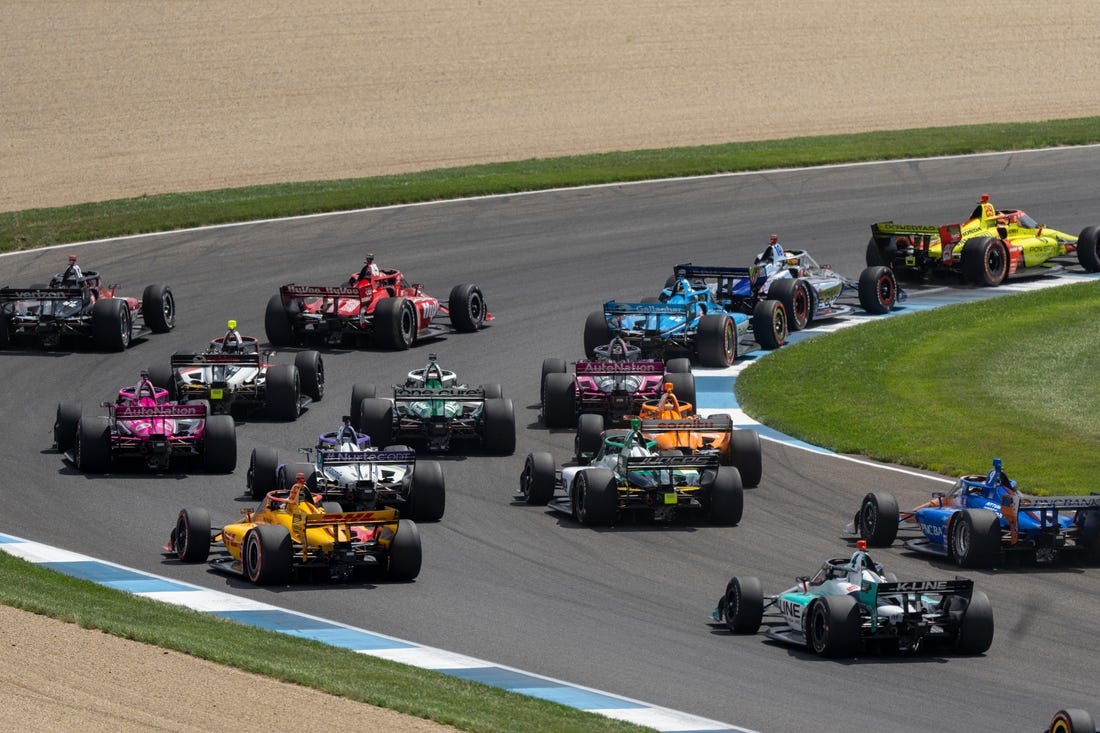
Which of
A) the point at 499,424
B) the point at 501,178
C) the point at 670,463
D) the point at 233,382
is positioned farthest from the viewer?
the point at 501,178

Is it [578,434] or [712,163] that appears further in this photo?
[712,163]

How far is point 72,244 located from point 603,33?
105ft

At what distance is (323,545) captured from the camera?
72.8 feet

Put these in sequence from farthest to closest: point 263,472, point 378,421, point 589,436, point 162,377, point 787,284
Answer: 1. point 787,284
2. point 162,377
3. point 378,421
4. point 589,436
5. point 263,472

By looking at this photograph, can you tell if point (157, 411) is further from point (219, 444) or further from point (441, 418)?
point (441, 418)

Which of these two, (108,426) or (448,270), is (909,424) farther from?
(448,270)

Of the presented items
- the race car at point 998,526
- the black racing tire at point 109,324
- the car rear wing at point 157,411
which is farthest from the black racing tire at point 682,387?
the black racing tire at point 109,324

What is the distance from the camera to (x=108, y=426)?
92.7 ft

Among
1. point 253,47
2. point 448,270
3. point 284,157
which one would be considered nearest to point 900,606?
point 448,270

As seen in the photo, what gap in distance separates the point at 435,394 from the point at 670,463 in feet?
18.3

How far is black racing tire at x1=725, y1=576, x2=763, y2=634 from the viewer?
2023 centimetres

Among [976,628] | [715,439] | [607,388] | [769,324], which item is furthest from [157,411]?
[769,324]

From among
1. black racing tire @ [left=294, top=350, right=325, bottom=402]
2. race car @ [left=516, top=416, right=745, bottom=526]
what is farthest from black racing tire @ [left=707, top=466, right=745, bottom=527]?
black racing tire @ [left=294, top=350, right=325, bottom=402]

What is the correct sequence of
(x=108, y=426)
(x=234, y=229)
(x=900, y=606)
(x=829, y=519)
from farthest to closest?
(x=234, y=229)
(x=108, y=426)
(x=829, y=519)
(x=900, y=606)
